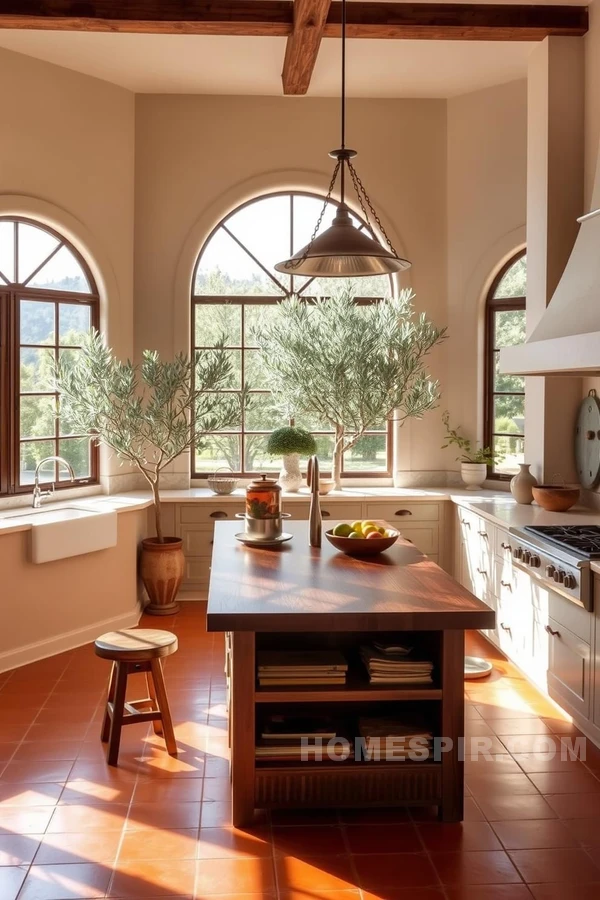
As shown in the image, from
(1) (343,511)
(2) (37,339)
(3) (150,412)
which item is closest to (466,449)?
(1) (343,511)

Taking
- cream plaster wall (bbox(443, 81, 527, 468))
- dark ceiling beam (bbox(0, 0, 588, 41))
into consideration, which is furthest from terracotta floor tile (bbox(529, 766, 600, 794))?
dark ceiling beam (bbox(0, 0, 588, 41))

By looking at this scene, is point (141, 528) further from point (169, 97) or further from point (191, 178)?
point (169, 97)

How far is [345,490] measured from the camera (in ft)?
22.7

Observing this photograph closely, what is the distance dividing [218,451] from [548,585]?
11.1ft

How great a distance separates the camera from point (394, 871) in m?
2.98

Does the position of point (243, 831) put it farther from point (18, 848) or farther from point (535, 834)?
point (535, 834)

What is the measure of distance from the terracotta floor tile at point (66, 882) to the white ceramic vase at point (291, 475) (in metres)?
3.95

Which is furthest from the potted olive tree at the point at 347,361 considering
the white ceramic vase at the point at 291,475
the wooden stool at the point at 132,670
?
the wooden stool at the point at 132,670

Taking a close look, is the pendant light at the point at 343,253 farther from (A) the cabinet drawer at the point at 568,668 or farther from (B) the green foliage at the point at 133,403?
(B) the green foliage at the point at 133,403

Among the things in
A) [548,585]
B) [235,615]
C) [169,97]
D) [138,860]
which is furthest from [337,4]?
[138,860]

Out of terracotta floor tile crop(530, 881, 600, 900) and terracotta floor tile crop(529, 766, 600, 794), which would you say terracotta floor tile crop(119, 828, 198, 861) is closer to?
terracotta floor tile crop(530, 881, 600, 900)

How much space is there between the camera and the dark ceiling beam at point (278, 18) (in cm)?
531

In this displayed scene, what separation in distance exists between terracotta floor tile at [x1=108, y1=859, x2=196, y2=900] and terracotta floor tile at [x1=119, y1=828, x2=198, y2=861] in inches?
1.4

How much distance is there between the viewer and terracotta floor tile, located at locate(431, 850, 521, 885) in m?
2.92
